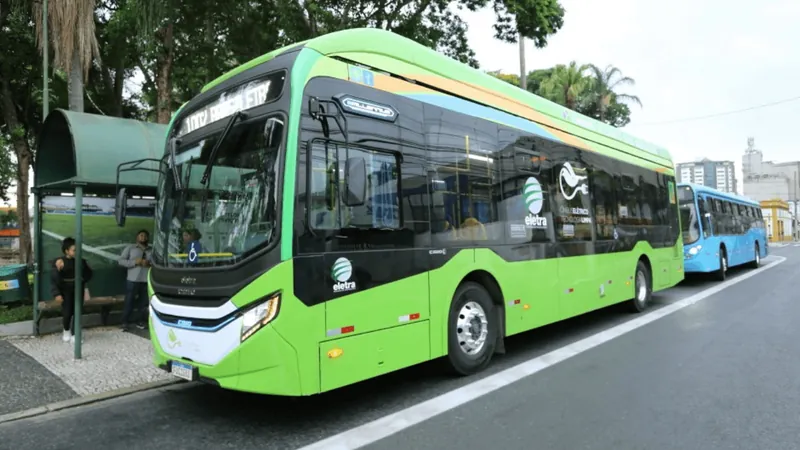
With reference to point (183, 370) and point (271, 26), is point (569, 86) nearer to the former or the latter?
point (271, 26)

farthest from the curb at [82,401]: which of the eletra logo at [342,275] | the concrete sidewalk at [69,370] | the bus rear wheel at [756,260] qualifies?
the bus rear wheel at [756,260]

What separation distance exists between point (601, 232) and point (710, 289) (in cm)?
733

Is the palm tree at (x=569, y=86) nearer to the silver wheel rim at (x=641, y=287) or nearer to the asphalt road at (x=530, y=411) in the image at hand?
the silver wheel rim at (x=641, y=287)

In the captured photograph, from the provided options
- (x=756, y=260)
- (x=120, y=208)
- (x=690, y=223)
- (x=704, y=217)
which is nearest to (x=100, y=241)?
(x=120, y=208)

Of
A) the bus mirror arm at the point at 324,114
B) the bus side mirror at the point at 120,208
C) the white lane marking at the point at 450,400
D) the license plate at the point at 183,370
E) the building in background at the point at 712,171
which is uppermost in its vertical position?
the building in background at the point at 712,171

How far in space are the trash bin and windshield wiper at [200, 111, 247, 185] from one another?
8.21 m

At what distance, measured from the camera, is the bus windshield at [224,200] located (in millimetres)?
4355

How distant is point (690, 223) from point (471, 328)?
1177cm

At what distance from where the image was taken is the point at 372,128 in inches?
197

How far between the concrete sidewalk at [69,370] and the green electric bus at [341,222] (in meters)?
1.43

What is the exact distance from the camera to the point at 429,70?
5.92 meters

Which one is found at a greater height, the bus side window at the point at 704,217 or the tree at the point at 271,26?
the tree at the point at 271,26

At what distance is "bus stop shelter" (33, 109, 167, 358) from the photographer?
790 cm

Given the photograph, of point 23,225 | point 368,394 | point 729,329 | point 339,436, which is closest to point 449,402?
point 368,394
